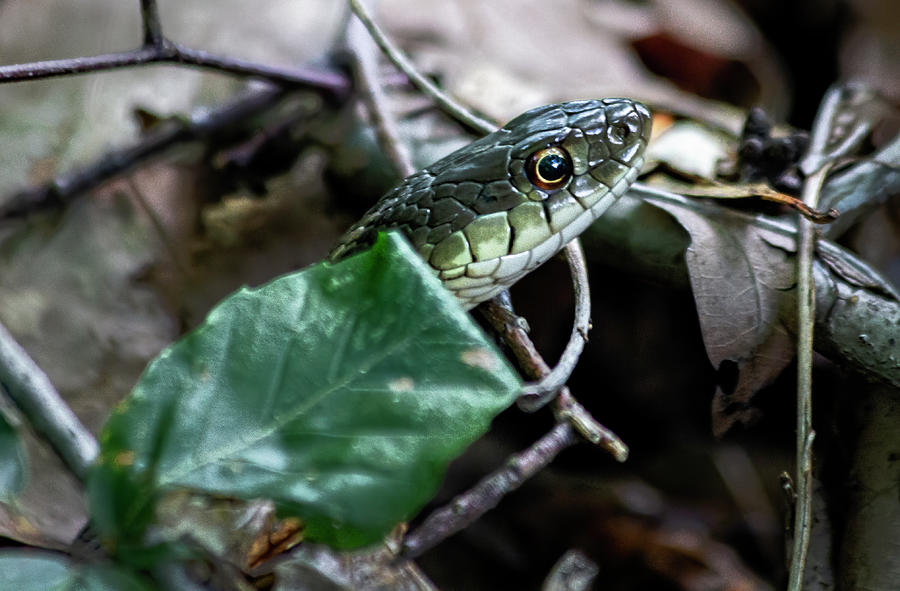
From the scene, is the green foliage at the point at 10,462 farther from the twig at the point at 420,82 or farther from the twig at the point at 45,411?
the twig at the point at 420,82

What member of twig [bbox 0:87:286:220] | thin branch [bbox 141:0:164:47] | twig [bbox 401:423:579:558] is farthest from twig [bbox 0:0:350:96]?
twig [bbox 401:423:579:558]

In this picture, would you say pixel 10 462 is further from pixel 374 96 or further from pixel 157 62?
pixel 374 96

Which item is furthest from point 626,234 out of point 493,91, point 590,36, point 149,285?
point 590,36

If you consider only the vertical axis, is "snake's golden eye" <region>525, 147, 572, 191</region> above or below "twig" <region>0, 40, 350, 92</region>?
below

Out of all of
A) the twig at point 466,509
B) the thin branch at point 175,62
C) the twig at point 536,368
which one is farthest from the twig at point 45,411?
the twig at point 536,368

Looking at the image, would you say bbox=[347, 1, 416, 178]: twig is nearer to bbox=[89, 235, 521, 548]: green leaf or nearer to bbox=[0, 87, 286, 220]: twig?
bbox=[0, 87, 286, 220]: twig
